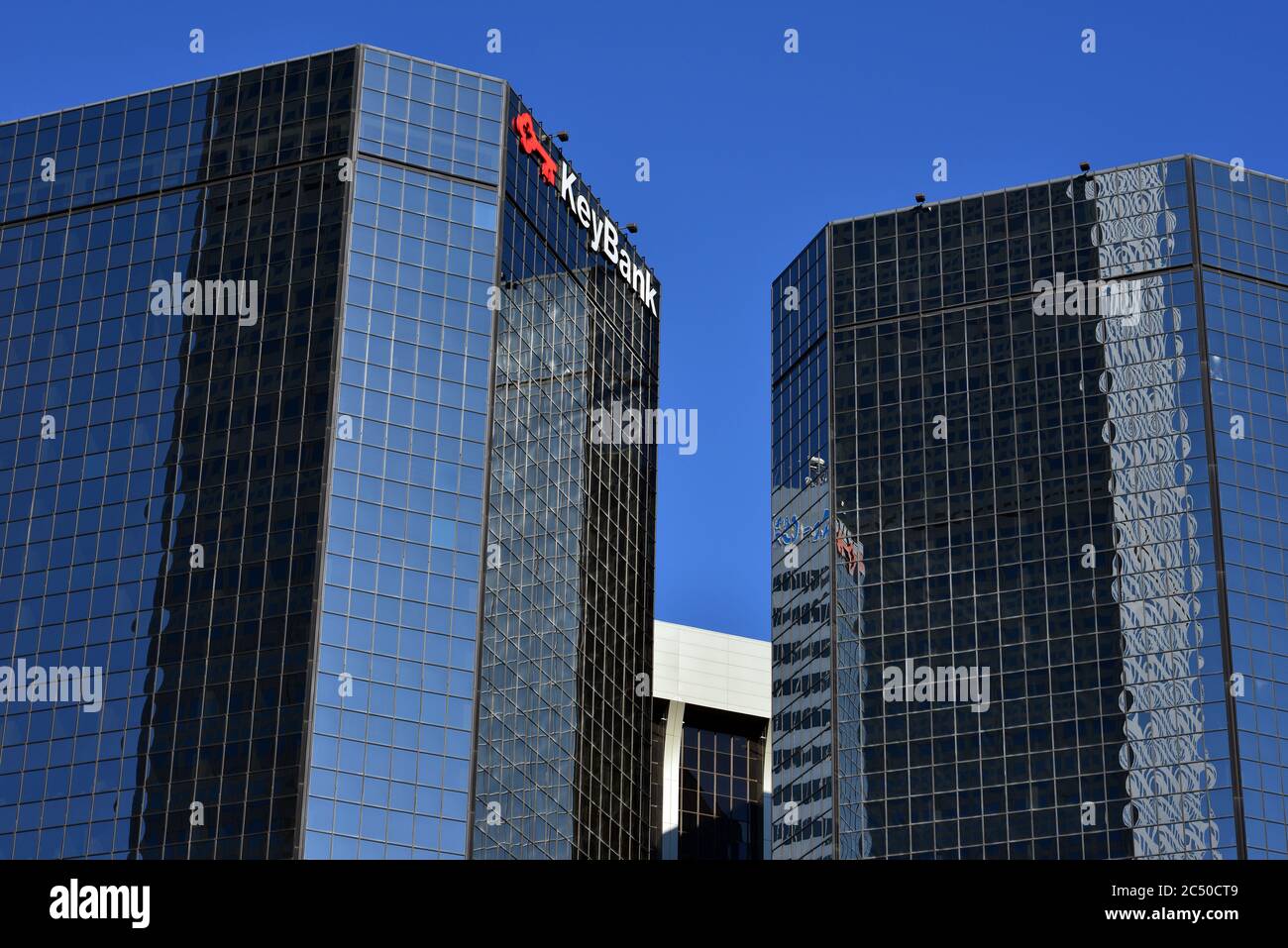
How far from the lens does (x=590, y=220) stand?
151 meters

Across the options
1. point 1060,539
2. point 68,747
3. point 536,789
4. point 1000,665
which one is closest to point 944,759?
point 1000,665

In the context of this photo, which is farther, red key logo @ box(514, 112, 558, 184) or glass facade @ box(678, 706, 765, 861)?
glass facade @ box(678, 706, 765, 861)

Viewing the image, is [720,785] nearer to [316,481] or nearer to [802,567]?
[802,567]

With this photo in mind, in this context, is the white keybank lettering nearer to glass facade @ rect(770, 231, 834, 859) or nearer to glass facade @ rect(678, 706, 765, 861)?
glass facade @ rect(770, 231, 834, 859)

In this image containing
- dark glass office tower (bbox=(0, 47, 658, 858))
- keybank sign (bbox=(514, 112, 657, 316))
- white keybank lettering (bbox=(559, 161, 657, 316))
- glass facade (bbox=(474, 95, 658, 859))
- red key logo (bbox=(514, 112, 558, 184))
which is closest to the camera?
dark glass office tower (bbox=(0, 47, 658, 858))

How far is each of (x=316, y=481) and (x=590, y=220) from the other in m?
33.8

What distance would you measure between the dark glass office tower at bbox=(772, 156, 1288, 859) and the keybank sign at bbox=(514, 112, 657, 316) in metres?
11.6

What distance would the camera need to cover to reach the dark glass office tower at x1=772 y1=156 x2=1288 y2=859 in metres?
130

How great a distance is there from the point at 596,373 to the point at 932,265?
2455 centimetres

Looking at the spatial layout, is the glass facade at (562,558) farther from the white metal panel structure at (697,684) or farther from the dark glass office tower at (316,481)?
the white metal panel structure at (697,684)

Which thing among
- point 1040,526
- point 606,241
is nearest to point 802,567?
point 1040,526

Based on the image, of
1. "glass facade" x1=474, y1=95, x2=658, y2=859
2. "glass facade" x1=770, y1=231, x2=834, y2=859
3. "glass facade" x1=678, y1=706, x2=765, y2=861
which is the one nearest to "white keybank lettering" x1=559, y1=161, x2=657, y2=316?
"glass facade" x1=474, y1=95, x2=658, y2=859

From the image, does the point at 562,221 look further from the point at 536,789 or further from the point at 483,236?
the point at 536,789

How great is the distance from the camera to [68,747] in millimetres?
124188
